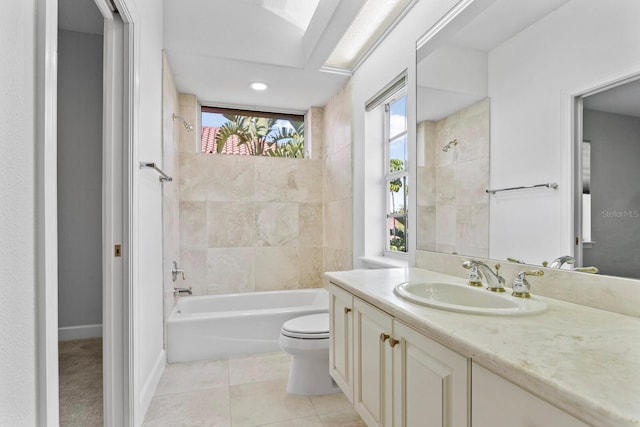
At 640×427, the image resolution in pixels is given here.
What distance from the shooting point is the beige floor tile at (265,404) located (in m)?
1.79

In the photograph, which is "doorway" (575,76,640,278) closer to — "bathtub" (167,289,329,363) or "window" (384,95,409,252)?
"window" (384,95,409,252)

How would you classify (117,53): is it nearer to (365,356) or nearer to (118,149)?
(118,149)

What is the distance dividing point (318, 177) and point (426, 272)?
2.18 m

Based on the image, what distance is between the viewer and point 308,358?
2.03m

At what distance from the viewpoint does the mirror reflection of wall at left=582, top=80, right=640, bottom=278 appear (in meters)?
0.98

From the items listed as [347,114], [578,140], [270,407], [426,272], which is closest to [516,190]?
[578,140]

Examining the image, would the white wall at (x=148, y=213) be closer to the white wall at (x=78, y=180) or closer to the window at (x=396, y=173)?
the white wall at (x=78, y=180)

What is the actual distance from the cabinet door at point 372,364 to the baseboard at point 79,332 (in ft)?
8.22

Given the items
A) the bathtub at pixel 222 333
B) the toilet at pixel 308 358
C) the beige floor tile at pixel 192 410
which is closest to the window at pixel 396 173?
the bathtub at pixel 222 333

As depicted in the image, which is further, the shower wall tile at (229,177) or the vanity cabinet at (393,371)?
the shower wall tile at (229,177)

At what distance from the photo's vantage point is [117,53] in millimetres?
1604

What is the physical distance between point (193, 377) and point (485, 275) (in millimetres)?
2000

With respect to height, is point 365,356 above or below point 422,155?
below

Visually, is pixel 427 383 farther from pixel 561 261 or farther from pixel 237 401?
pixel 237 401
